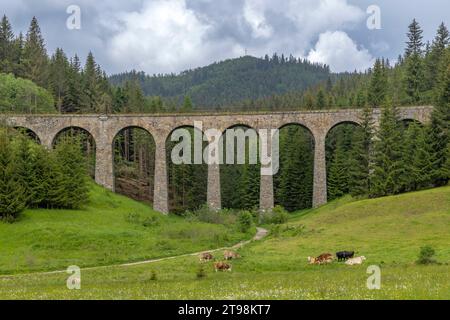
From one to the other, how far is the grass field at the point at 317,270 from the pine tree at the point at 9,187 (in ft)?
12.1

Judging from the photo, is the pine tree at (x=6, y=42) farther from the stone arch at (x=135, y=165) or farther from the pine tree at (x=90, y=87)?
the stone arch at (x=135, y=165)

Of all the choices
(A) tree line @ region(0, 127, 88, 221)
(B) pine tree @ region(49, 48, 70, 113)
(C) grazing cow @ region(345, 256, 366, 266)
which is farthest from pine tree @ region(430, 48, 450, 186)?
(B) pine tree @ region(49, 48, 70, 113)

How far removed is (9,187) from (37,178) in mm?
6095

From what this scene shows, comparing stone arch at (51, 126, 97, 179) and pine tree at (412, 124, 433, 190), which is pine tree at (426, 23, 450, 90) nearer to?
pine tree at (412, 124, 433, 190)

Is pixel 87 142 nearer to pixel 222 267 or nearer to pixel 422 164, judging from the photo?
pixel 422 164

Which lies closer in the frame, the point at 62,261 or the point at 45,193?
the point at 62,261

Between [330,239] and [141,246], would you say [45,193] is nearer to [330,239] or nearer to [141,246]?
[141,246]

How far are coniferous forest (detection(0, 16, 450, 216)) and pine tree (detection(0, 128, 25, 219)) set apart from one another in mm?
89

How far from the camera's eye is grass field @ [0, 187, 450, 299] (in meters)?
14.6
